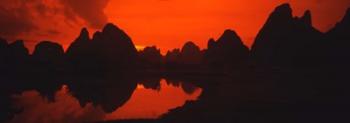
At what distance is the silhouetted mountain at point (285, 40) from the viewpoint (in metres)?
60.4

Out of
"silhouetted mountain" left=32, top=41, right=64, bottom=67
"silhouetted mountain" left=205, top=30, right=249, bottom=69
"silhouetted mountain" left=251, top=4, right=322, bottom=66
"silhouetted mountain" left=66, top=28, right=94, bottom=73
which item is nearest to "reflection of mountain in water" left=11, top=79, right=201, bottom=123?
"silhouetted mountain" left=251, top=4, right=322, bottom=66

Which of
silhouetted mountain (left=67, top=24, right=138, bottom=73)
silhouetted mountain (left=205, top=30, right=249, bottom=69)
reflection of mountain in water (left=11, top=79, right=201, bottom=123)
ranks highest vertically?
silhouetted mountain (left=67, top=24, right=138, bottom=73)

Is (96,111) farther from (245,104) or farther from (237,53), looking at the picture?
(237,53)

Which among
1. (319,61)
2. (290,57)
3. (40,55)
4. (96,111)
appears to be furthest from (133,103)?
(40,55)

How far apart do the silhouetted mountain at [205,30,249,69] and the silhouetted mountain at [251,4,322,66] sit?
34.8m

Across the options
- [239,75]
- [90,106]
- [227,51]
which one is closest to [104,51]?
[227,51]

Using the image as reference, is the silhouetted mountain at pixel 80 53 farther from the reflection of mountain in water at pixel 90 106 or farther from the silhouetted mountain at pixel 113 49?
the reflection of mountain in water at pixel 90 106

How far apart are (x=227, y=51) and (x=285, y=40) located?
52258mm

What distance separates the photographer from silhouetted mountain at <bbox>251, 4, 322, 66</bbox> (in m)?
60.4

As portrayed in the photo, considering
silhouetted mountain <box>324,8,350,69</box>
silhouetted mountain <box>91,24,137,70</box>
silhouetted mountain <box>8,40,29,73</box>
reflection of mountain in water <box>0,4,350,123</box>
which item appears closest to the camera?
reflection of mountain in water <box>0,4,350,123</box>

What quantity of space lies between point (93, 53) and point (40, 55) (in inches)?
997

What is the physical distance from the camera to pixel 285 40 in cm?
6750

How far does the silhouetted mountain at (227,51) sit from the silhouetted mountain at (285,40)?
114 ft

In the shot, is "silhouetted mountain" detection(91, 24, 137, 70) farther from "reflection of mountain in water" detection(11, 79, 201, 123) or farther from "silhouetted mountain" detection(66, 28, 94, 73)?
"reflection of mountain in water" detection(11, 79, 201, 123)
